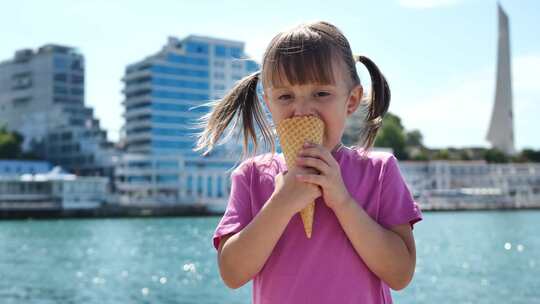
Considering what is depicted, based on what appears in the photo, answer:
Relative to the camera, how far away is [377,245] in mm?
734

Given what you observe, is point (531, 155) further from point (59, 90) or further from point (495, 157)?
point (59, 90)

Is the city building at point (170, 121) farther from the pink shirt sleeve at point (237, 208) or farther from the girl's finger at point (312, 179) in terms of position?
the girl's finger at point (312, 179)

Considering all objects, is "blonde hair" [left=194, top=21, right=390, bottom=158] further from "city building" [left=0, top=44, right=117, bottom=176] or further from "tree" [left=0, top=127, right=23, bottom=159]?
"tree" [left=0, top=127, right=23, bottom=159]

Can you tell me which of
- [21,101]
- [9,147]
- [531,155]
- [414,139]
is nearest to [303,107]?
[9,147]

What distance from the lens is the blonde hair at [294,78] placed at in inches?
29.4

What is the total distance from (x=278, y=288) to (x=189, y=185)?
1399 inches

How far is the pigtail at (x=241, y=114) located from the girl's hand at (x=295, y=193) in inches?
6.6

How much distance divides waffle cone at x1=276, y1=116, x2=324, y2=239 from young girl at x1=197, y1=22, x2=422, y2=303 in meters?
0.01

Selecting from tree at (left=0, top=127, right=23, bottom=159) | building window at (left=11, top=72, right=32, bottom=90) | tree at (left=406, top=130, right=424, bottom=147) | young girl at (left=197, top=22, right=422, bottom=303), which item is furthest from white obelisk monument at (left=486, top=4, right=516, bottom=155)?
young girl at (left=197, top=22, right=422, bottom=303)

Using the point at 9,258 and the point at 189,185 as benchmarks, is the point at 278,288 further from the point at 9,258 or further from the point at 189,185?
the point at 189,185

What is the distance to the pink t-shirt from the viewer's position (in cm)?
75

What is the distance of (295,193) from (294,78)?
128 mm

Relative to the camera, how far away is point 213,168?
122 feet

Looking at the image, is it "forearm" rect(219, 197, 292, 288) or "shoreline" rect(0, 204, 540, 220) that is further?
"shoreline" rect(0, 204, 540, 220)
